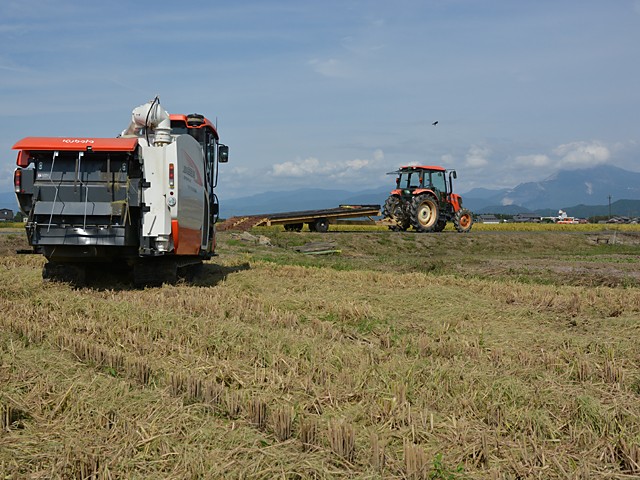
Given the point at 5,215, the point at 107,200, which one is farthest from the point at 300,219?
the point at 5,215

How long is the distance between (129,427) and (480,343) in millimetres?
3892

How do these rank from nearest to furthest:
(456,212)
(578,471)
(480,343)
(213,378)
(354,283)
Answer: (578,471) → (213,378) → (480,343) → (354,283) → (456,212)

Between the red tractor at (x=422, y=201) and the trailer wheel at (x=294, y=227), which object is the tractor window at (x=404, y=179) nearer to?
the red tractor at (x=422, y=201)

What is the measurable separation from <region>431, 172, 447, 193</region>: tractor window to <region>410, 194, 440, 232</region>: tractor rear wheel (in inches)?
25.7

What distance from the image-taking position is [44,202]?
1024 cm

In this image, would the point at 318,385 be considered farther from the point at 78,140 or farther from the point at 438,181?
the point at 438,181

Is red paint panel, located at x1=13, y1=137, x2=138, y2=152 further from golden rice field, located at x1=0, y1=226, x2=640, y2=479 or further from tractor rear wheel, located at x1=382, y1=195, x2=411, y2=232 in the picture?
tractor rear wheel, located at x1=382, y1=195, x2=411, y2=232

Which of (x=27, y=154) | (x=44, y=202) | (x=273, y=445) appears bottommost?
(x=273, y=445)

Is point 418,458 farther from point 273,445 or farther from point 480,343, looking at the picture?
point 480,343

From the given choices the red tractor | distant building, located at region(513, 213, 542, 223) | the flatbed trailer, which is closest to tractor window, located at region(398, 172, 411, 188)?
the red tractor

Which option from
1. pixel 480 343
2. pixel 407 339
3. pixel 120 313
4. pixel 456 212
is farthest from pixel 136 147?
pixel 456 212

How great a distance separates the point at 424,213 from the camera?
3052 cm

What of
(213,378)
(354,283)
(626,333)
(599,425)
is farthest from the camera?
(354,283)

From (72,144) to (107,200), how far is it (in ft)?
3.34
